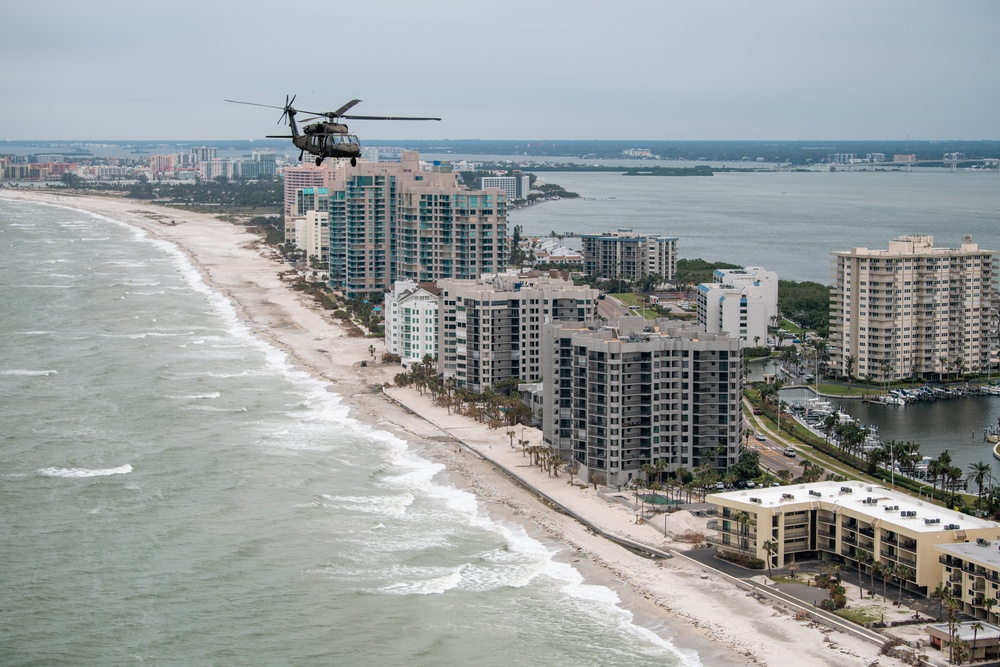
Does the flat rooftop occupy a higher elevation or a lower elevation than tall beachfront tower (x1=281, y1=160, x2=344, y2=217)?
lower

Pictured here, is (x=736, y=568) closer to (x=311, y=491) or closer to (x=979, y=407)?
(x=311, y=491)

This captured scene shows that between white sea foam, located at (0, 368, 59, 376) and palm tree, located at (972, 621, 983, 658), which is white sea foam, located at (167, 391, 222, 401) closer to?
white sea foam, located at (0, 368, 59, 376)

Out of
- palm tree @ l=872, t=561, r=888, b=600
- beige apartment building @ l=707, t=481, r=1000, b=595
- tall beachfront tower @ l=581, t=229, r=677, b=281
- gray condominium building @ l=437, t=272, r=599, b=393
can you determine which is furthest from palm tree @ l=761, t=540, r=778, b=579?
A: tall beachfront tower @ l=581, t=229, r=677, b=281

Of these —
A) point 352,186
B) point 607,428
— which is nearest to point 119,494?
point 607,428

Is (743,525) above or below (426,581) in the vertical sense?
above

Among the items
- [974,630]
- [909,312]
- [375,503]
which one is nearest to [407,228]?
[909,312]

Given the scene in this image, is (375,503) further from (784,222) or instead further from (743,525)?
(784,222)

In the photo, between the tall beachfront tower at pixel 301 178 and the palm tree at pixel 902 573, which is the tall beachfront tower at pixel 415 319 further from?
the tall beachfront tower at pixel 301 178
